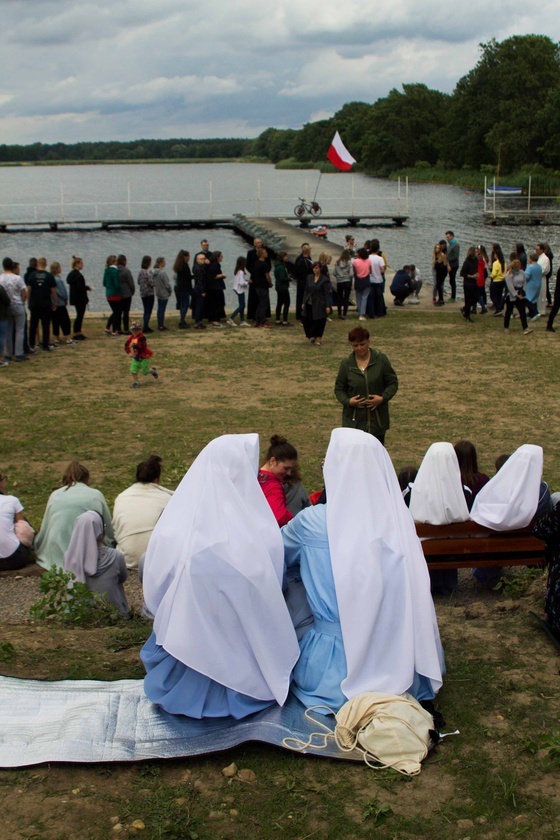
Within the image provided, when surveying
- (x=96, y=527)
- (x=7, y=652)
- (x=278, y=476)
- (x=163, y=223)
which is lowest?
(x=7, y=652)

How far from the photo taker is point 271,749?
446 centimetres

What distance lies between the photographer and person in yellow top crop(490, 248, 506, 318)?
20.0 meters

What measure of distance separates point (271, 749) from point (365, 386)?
5.11 metres

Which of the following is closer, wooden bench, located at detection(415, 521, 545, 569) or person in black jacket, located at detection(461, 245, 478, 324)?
wooden bench, located at detection(415, 521, 545, 569)

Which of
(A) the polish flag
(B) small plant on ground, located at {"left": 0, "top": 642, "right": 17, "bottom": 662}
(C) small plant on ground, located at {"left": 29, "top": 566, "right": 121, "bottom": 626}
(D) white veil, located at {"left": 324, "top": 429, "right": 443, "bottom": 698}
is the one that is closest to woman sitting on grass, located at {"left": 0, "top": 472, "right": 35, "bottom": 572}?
(C) small plant on ground, located at {"left": 29, "top": 566, "right": 121, "bottom": 626}

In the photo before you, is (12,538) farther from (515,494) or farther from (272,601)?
(515,494)

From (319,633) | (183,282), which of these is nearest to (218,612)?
(319,633)

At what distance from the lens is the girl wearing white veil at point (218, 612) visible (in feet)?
15.0

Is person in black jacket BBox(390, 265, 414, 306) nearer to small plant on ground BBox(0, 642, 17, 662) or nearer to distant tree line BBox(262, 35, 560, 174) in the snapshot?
small plant on ground BBox(0, 642, 17, 662)

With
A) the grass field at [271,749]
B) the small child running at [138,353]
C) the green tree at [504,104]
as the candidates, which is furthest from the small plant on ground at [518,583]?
the green tree at [504,104]

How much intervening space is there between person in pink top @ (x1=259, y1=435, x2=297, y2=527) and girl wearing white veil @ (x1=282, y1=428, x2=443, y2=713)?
1850 mm

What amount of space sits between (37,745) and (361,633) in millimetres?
1658

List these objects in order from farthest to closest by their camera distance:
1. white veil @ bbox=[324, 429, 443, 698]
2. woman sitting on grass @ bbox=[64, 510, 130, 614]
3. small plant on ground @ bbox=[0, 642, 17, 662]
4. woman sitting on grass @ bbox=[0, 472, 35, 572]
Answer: woman sitting on grass @ bbox=[0, 472, 35, 572] → woman sitting on grass @ bbox=[64, 510, 130, 614] → small plant on ground @ bbox=[0, 642, 17, 662] → white veil @ bbox=[324, 429, 443, 698]

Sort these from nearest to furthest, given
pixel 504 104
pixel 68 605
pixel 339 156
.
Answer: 1. pixel 68 605
2. pixel 339 156
3. pixel 504 104
